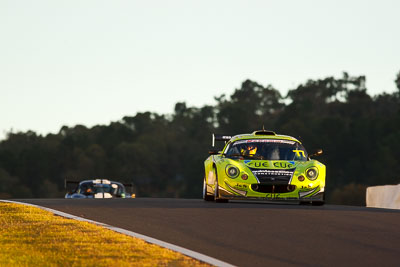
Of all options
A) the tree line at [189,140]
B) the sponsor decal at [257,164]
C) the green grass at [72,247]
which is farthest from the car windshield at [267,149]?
the tree line at [189,140]

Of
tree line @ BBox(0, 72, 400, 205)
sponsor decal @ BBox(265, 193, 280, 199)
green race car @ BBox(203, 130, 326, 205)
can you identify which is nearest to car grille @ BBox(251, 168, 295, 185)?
green race car @ BBox(203, 130, 326, 205)

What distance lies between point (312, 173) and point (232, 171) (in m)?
1.50

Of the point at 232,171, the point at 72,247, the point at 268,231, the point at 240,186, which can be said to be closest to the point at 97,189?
the point at 232,171

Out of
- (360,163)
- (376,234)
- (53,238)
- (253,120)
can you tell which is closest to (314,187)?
(376,234)

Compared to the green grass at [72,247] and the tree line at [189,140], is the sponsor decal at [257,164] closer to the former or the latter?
the green grass at [72,247]

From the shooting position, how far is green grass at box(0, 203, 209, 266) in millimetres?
10203

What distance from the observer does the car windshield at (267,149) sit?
66.6ft

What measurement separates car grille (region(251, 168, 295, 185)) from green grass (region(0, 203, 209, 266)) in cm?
565

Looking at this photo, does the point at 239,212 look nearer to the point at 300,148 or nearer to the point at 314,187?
the point at 314,187

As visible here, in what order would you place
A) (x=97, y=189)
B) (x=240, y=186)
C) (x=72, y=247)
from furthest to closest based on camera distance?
(x=97, y=189)
(x=240, y=186)
(x=72, y=247)

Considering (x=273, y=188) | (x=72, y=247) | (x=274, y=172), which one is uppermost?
(x=274, y=172)

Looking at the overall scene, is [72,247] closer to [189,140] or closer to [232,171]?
[232,171]

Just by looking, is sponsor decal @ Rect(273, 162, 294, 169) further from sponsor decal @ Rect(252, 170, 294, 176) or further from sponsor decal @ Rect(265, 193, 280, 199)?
sponsor decal @ Rect(265, 193, 280, 199)

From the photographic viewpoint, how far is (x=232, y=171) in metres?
19.3
